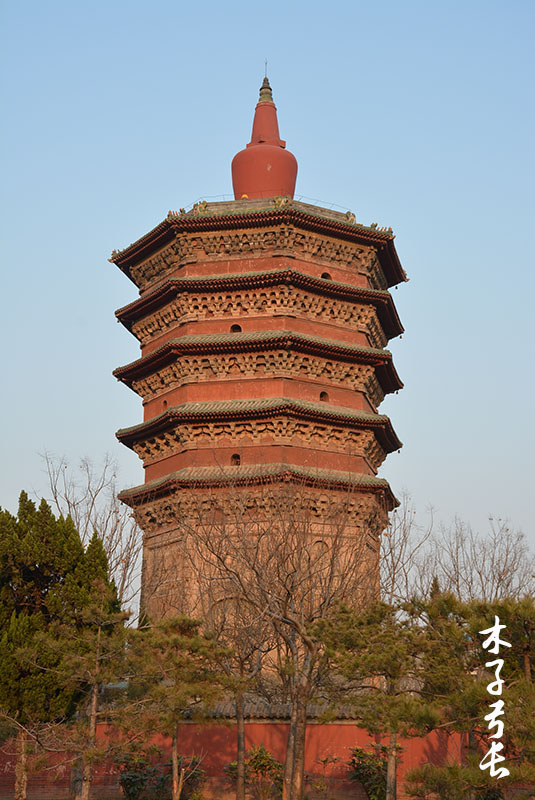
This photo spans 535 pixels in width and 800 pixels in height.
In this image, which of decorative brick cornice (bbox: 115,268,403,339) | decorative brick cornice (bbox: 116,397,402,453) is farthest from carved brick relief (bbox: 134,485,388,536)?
decorative brick cornice (bbox: 115,268,403,339)

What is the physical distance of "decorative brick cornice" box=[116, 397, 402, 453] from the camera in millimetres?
23266

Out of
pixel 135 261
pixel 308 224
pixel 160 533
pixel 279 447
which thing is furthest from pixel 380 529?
pixel 135 261

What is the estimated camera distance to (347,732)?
17.8 m

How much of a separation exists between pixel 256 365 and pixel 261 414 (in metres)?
1.67

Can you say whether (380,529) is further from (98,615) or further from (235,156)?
(235,156)

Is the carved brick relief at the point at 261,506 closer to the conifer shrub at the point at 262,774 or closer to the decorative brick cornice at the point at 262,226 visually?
the conifer shrub at the point at 262,774

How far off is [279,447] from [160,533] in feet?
13.2

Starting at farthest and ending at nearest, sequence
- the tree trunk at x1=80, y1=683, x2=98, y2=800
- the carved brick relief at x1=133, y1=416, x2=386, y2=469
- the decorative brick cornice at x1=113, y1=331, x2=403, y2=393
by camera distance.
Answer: the decorative brick cornice at x1=113, y1=331, x2=403, y2=393, the carved brick relief at x1=133, y1=416, x2=386, y2=469, the tree trunk at x1=80, y1=683, x2=98, y2=800

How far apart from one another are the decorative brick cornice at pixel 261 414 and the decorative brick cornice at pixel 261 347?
143 centimetres

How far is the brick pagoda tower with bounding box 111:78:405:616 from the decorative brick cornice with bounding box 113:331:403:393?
0.05 metres

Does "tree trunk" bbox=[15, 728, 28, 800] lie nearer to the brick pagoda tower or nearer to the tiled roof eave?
the brick pagoda tower

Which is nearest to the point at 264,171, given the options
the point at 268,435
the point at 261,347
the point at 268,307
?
the point at 268,307

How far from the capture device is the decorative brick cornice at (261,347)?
2397 cm

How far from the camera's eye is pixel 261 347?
24.2 m
